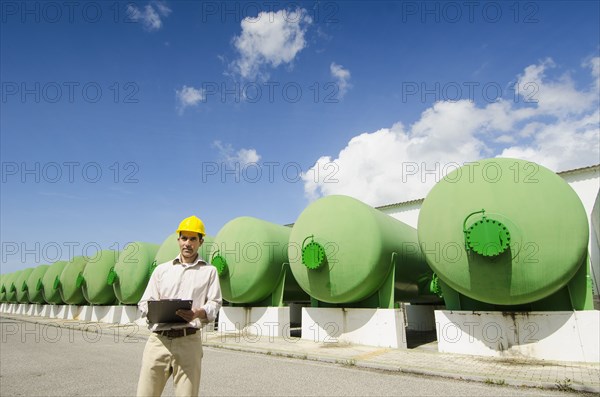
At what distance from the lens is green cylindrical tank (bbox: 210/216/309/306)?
9.91m

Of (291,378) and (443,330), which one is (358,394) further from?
(443,330)

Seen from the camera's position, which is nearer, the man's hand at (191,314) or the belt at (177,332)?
the man's hand at (191,314)

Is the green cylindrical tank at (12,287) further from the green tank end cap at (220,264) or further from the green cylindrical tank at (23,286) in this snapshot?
the green tank end cap at (220,264)

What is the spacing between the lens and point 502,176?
6.43 metres

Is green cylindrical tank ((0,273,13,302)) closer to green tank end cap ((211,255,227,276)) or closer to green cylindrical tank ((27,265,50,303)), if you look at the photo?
green cylindrical tank ((27,265,50,303))

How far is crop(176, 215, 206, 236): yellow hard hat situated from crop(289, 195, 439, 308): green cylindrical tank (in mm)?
5335

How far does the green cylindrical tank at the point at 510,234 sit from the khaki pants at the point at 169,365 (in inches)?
193

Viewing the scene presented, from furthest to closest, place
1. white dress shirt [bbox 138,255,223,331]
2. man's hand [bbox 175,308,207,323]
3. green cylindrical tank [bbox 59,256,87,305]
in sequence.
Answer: green cylindrical tank [bbox 59,256,87,305] < white dress shirt [bbox 138,255,223,331] < man's hand [bbox 175,308,207,323]

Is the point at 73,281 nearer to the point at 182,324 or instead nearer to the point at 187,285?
the point at 187,285

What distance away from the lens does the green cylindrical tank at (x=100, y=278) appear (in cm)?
1658

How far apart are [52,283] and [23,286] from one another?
6452mm

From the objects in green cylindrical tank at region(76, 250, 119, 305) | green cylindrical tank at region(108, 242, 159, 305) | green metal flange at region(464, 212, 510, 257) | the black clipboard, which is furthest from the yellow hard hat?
green cylindrical tank at region(76, 250, 119, 305)

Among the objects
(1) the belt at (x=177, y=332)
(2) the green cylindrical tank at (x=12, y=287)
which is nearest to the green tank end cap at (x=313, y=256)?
(1) the belt at (x=177, y=332)

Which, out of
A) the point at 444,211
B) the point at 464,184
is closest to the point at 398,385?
the point at 444,211
